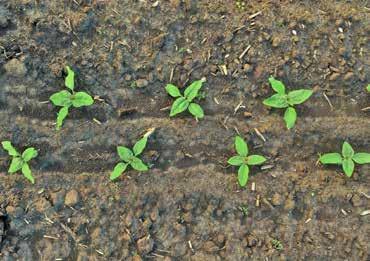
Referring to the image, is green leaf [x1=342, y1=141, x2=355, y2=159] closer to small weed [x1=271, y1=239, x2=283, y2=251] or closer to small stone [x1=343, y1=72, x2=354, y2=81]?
small stone [x1=343, y1=72, x2=354, y2=81]

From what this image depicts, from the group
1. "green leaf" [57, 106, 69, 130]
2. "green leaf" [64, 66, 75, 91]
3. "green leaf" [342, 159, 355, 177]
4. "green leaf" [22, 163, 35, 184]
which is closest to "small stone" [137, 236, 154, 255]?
"green leaf" [22, 163, 35, 184]

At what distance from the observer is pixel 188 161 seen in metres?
3.15

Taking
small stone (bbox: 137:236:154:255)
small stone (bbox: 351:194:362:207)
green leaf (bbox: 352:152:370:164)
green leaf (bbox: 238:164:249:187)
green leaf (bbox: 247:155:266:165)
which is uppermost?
green leaf (bbox: 247:155:266:165)

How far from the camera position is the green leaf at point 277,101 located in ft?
10.2

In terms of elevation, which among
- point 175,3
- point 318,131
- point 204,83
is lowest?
point 318,131

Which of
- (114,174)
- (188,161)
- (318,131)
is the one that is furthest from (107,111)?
(318,131)

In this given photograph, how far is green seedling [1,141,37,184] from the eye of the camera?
119 inches

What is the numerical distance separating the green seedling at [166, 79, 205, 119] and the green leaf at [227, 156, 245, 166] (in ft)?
1.10

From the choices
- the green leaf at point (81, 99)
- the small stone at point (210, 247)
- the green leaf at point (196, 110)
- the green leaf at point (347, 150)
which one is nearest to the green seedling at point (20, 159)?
the green leaf at point (81, 99)

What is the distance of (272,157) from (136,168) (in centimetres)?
89

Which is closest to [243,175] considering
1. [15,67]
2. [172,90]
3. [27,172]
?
[172,90]

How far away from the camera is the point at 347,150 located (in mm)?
3107

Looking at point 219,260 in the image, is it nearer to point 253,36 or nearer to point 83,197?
point 83,197

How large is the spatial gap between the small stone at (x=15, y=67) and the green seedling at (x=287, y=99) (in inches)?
61.2
